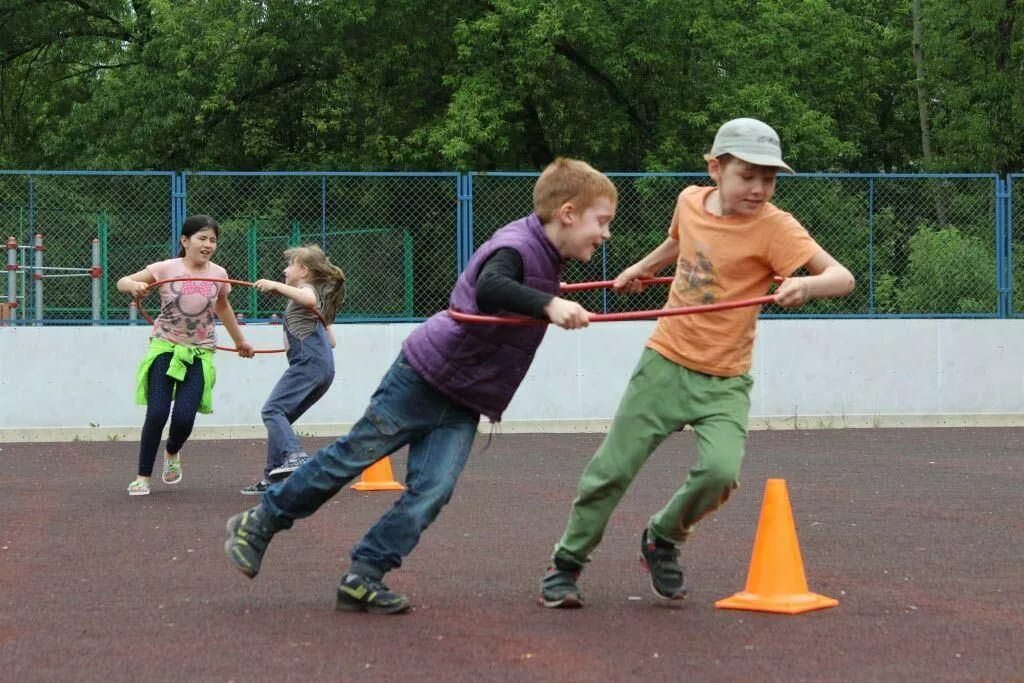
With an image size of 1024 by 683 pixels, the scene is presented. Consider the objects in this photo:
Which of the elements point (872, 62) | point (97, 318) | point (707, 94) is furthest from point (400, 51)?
point (97, 318)

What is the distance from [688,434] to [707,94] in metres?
15.9

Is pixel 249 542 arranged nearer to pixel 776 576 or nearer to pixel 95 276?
pixel 776 576

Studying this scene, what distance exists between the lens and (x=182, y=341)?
10273 millimetres

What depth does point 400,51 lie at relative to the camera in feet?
102

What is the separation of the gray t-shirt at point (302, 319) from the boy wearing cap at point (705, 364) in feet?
14.9

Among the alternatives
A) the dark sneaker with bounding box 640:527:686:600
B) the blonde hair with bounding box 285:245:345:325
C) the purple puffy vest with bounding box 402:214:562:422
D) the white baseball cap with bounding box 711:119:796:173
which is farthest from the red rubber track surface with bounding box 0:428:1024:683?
the white baseball cap with bounding box 711:119:796:173

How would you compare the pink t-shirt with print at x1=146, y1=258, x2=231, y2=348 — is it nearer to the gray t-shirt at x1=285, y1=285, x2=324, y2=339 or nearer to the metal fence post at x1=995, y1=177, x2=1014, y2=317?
the gray t-shirt at x1=285, y1=285, x2=324, y2=339

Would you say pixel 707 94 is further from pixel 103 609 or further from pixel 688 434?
pixel 103 609

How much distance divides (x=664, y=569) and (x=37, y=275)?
40.6ft

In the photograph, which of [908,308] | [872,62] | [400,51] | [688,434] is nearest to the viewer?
[688,434]

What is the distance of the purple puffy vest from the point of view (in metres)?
6.05

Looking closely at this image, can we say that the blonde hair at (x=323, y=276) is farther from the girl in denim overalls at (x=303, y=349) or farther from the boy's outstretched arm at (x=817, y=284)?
the boy's outstretched arm at (x=817, y=284)

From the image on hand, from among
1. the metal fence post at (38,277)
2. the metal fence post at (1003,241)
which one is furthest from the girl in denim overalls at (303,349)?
the metal fence post at (1003,241)

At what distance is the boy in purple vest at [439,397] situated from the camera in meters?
6.07
